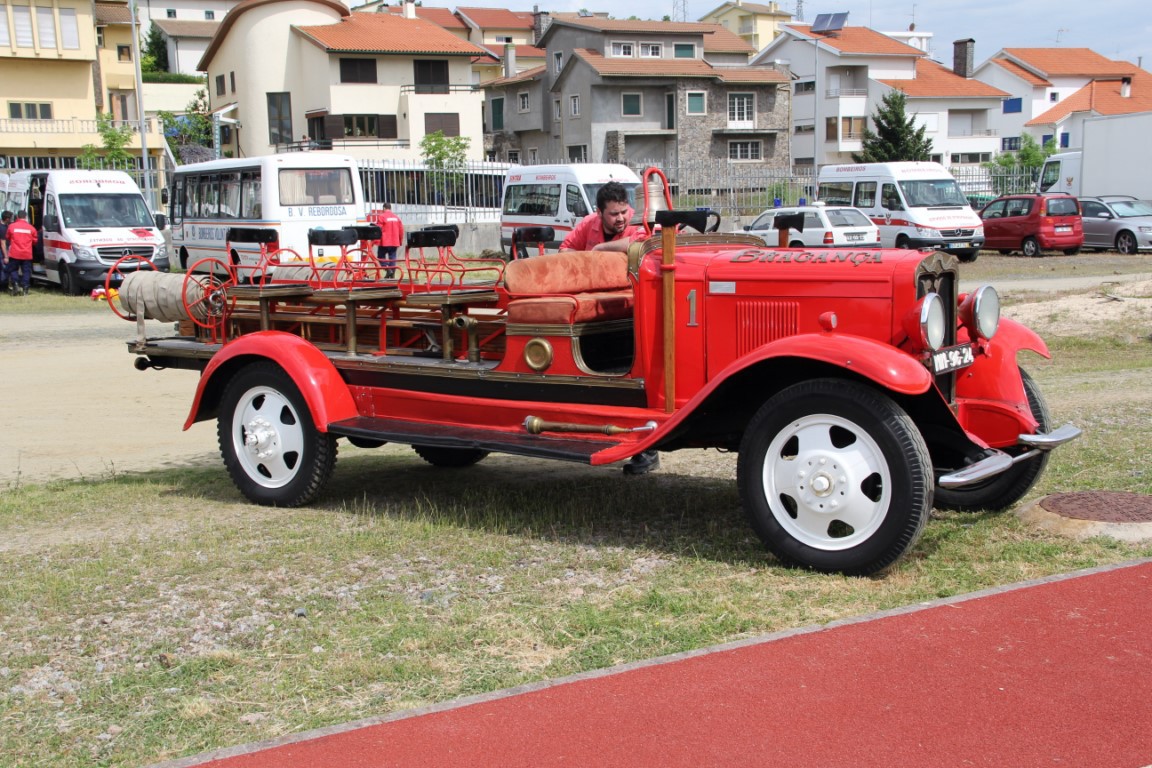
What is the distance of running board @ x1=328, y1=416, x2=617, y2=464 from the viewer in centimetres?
614

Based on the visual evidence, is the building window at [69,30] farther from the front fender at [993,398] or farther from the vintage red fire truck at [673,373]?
the front fender at [993,398]

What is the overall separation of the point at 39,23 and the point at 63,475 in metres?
48.5

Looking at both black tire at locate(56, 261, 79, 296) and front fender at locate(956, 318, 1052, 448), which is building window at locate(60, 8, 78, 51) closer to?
black tire at locate(56, 261, 79, 296)

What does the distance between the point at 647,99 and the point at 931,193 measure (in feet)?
107

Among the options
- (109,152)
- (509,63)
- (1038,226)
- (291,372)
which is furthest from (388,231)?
(509,63)

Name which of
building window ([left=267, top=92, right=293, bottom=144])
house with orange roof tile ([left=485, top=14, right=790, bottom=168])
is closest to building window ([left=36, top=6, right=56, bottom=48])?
building window ([left=267, top=92, right=293, bottom=144])

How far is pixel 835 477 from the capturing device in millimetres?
5355

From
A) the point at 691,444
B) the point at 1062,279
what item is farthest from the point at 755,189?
the point at 691,444

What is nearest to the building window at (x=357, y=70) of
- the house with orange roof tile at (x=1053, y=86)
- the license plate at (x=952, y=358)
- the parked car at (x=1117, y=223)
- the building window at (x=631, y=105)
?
the building window at (x=631, y=105)

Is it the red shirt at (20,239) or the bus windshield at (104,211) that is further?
the bus windshield at (104,211)

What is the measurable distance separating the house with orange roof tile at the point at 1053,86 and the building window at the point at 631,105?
89.3ft

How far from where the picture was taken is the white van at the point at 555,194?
27.5 metres

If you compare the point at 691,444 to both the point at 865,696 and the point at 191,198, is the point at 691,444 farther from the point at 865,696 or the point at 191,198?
the point at 191,198

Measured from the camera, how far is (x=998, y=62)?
268 ft
